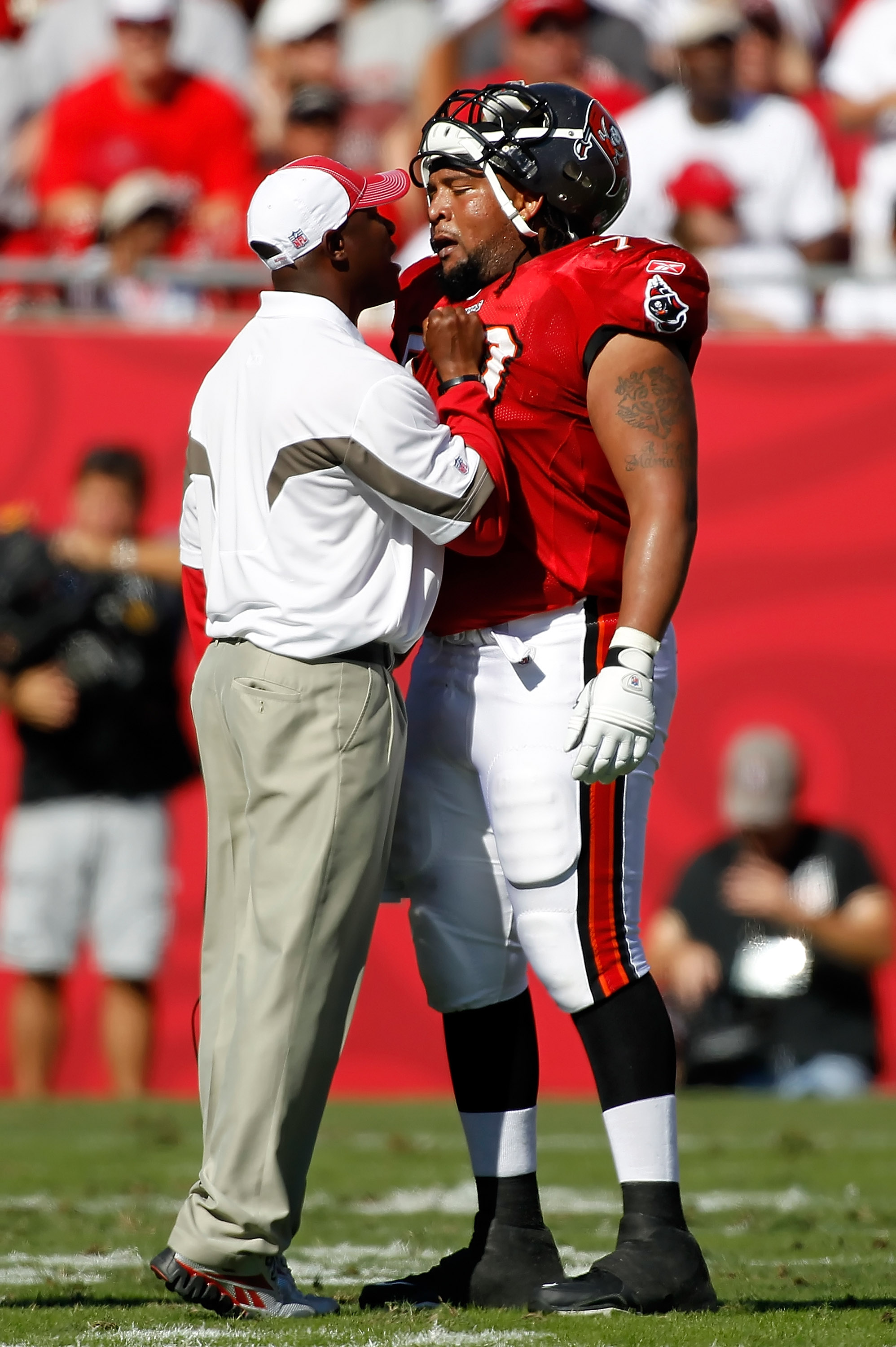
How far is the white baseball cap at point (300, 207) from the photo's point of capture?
10.1 feet

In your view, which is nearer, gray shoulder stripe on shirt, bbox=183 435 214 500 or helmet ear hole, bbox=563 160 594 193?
gray shoulder stripe on shirt, bbox=183 435 214 500

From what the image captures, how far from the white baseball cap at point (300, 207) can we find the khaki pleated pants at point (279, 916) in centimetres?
66

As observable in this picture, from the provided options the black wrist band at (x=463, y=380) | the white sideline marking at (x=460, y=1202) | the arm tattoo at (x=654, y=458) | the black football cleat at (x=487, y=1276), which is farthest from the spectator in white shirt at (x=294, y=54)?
the black football cleat at (x=487, y=1276)

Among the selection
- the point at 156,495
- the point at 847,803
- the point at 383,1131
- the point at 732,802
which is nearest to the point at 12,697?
the point at 156,495

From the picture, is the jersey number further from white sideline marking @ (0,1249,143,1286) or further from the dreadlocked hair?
white sideline marking @ (0,1249,143,1286)

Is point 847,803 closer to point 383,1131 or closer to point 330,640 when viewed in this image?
point 383,1131

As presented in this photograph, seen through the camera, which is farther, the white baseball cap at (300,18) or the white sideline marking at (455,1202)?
the white baseball cap at (300,18)

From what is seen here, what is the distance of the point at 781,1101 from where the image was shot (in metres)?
6.77

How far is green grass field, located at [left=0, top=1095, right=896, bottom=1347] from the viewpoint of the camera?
2791mm

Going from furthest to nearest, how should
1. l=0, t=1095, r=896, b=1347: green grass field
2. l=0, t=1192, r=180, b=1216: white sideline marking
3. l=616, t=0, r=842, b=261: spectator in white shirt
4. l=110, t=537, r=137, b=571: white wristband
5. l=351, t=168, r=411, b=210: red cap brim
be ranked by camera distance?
l=616, t=0, r=842, b=261: spectator in white shirt < l=110, t=537, r=137, b=571: white wristband < l=0, t=1192, r=180, b=1216: white sideline marking < l=351, t=168, r=411, b=210: red cap brim < l=0, t=1095, r=896, b=1347: green grass field

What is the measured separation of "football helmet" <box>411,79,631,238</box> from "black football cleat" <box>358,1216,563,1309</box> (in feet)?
5.67

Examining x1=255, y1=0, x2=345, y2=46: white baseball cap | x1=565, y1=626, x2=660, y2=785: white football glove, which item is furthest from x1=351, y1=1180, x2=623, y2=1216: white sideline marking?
x1=255, y1=0, x2=345, y2=46: white baseball cap

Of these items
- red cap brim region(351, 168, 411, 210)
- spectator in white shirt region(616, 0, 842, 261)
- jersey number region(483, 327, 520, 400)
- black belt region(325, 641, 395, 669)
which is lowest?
black belt region(325, 641, 395, 669)

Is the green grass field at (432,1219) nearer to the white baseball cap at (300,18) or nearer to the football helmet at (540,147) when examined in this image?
the football helmet at (540,147)
